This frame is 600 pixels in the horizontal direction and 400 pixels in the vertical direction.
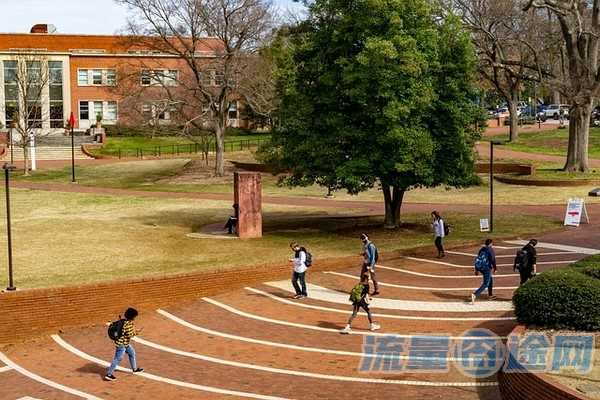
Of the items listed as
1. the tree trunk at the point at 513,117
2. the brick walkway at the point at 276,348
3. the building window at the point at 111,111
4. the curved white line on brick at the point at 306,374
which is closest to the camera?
the curved white line on brick at the point at 306,374

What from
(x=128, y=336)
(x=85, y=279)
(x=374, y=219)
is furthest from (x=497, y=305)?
(x=374, y=219)

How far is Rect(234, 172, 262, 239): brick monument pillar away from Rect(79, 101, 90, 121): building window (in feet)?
171

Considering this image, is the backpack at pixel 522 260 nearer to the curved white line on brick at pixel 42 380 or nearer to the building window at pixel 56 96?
the curved white line on brick at pixel 42 380

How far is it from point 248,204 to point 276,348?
43.6 ft

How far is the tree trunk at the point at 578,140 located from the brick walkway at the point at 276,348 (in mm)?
25149

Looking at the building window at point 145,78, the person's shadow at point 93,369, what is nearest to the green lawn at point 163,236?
the person's shadow at point 93,369

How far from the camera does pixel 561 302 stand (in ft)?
47.1

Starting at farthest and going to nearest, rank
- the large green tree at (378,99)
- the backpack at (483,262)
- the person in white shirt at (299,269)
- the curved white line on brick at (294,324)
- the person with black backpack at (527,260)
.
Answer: the large green tree at (378,99), the person in white shirt at (299,269), the backpack at (483,262), the person with black backpack at (527,260), the curved white line on brick at (294,324)

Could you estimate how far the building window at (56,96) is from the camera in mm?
75125

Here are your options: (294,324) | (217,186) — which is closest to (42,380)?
(294,324)

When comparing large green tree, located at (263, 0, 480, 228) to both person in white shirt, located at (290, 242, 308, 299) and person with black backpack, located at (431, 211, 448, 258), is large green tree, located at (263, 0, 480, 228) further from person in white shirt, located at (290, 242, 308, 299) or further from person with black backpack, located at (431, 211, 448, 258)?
person in white shirt, located at (290, 242, 308, 299)

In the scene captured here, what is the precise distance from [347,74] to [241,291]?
9.91 m

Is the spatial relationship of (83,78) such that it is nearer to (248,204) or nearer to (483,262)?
(248,204)

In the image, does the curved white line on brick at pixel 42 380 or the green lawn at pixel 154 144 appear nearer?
the curved white line on brick at pixel 42 380
